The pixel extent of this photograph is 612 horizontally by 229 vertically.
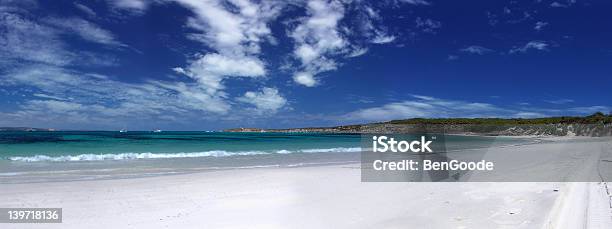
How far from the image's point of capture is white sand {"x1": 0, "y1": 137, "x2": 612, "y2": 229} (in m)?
6.46

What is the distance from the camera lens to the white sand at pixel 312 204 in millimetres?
6461

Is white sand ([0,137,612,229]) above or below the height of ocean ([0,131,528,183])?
below

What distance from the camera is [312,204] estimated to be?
8016 mm

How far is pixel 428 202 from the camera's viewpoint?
26.2ft

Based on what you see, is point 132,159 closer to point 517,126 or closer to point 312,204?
point 312,204

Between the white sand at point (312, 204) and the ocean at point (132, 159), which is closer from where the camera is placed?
the white sand at point (312, 204)

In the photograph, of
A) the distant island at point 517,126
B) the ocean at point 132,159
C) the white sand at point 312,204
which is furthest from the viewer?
the distant island at point 517,126

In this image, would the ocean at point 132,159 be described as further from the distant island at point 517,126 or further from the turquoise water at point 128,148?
the distant island at point 517,126

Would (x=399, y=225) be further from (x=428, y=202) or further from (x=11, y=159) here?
(x=11, y=159)

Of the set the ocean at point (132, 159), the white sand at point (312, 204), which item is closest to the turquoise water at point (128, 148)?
the ocean at point (132, 159)

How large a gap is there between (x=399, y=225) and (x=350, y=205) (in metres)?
A: 1.65

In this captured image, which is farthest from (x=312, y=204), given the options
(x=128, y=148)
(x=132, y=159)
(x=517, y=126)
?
(x=517, y=126)

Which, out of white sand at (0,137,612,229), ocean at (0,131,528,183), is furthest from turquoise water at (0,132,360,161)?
white sand at (0,137,612,229)

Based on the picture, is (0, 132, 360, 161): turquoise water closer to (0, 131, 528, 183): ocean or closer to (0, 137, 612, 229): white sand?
(0, 131, 528, 183): ocean
